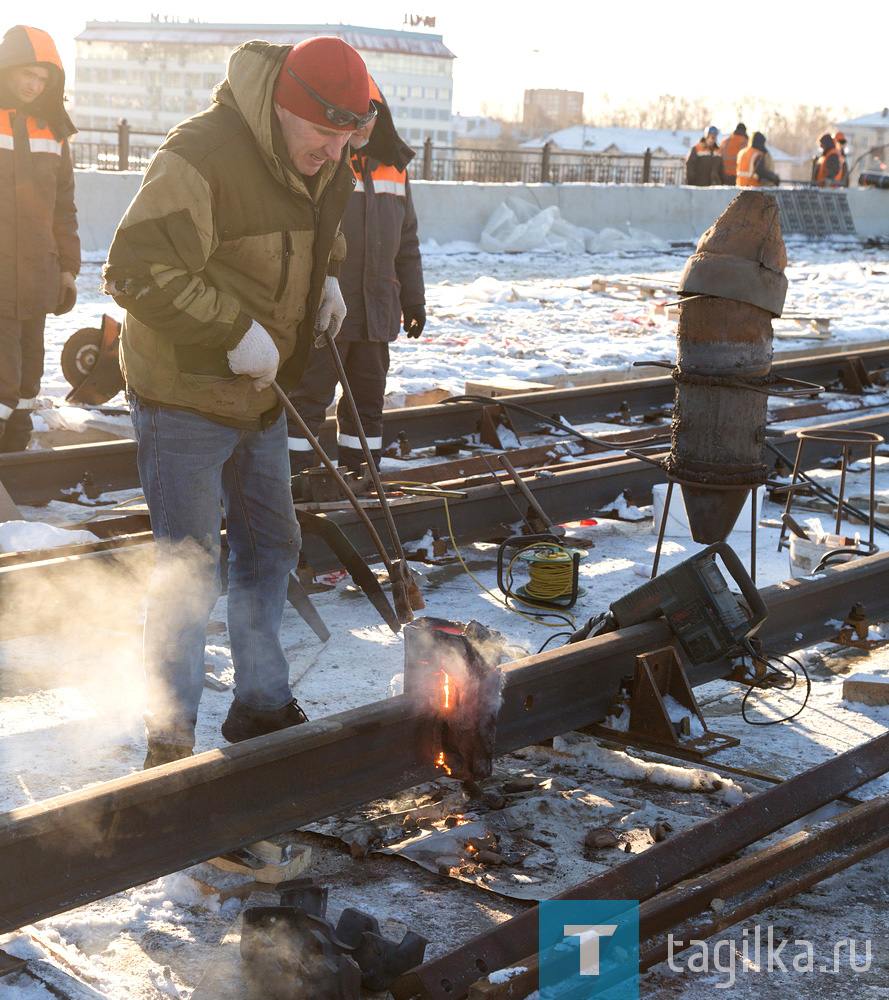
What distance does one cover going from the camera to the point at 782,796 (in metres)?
3.64

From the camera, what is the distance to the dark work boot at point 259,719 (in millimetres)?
3895

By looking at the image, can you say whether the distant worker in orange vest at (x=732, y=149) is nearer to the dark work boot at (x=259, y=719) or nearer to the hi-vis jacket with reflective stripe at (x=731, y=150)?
the hi-vis jacket with reflective stripe at (x=731, y=150)

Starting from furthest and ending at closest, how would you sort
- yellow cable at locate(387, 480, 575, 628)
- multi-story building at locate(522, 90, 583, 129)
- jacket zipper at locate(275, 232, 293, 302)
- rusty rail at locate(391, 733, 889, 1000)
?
1. multi-story building at locate(522, 90, 583, 129)
2. yellow cable at locate(387, 480, 575, 628)
3. jacket zipper at locate(275, 232, 293, 302)
4. rusty rail at locate(391, 733, 889, 1000)

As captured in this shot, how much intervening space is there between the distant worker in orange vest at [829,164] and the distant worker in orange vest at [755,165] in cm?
456

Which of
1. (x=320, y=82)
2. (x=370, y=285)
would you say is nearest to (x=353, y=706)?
(x=320, y=82)

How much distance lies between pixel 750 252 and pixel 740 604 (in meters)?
1.71

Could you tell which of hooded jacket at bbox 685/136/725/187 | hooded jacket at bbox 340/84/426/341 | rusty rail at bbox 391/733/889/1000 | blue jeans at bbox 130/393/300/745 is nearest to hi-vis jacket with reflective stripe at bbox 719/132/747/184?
hooded jacket at bbox 685/136/725/187

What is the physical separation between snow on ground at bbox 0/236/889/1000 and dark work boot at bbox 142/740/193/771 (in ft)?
1.04

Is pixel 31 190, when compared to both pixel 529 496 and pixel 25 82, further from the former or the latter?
pixel 529 496

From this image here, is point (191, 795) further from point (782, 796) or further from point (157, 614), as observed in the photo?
point (782, 796)

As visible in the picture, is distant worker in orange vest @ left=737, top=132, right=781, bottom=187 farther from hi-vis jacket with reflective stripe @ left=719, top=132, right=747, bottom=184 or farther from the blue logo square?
the blue logo square

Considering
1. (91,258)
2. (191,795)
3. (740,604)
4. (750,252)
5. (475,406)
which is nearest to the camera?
(191,795)

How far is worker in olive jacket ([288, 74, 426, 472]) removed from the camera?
6.80m

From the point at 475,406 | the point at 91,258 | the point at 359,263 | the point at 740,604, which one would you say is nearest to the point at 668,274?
the point at 91,258
